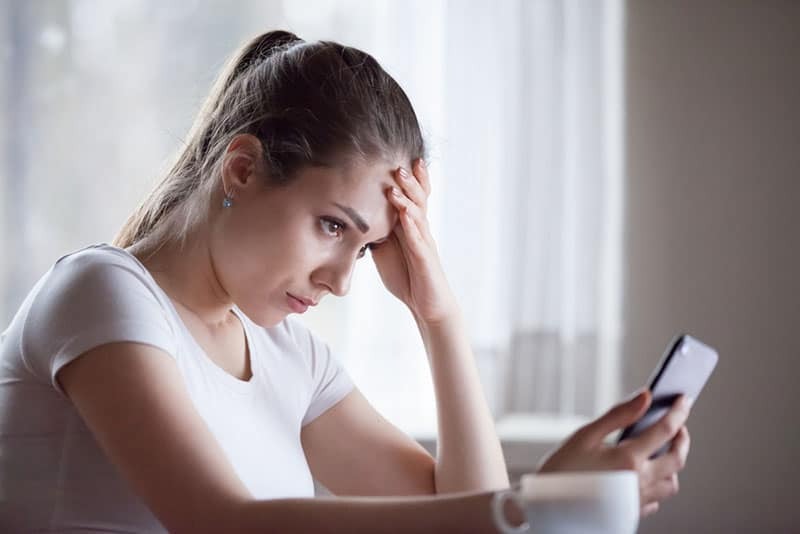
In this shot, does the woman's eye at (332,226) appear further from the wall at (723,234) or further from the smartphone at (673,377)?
the wall at (723,234)

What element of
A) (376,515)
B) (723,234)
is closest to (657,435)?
(376,515)

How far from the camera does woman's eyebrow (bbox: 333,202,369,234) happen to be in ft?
4.68

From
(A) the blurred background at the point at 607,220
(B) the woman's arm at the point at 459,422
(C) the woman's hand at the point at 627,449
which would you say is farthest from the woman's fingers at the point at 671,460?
(A) the blurred background at the point at 607,220

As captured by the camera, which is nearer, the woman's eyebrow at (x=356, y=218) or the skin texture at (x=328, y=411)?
the skin texture at (x=328, y=411)

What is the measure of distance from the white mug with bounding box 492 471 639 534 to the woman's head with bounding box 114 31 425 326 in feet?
1.94

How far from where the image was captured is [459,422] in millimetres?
1656

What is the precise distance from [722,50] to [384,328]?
3.79 ft

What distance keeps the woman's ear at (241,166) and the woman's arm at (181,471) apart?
0.33 m

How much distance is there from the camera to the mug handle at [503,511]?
0.94 meters

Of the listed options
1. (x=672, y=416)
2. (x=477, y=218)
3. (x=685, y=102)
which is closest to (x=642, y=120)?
(x=685, y=102)

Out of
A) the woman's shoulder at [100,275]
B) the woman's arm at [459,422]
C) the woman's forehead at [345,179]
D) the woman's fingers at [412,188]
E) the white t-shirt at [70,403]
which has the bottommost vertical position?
the woman's arm at [459,422]

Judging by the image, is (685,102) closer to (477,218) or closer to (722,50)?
(722,50)

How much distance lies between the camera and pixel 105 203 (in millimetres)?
3041

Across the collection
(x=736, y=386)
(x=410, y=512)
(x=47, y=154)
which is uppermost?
(x=410, y=512)
